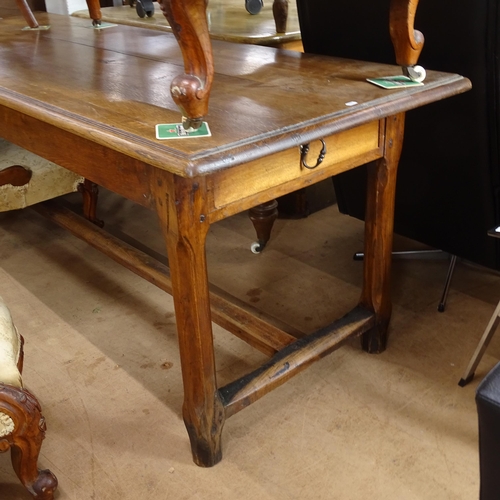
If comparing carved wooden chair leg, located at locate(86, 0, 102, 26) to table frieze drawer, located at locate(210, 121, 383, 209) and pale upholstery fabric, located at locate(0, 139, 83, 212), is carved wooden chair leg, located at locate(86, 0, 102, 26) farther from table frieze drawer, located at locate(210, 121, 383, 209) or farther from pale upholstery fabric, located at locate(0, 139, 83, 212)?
table frieze drawer, located at locate(210, 121, 383, 209)

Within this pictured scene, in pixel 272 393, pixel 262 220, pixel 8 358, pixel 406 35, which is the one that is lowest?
pixel 272 393

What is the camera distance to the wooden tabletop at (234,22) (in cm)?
242

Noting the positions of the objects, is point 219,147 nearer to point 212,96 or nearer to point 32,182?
point 212,96

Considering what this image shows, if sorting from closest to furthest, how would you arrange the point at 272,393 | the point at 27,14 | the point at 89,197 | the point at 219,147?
the point at 219,147, the point at 272,393, the point at 27,14, the point at 89,197

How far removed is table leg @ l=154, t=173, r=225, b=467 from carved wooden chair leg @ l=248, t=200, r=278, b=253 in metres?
1.09

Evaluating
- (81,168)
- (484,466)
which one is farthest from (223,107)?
(484,466)

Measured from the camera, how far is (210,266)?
2.50m

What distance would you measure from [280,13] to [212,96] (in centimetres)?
108

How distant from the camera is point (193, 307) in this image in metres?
1.40

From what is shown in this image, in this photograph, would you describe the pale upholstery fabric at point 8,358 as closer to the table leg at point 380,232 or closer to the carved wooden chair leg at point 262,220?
the table leg at point 380,232

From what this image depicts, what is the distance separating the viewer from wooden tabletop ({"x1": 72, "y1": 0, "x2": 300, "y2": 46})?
242 cm

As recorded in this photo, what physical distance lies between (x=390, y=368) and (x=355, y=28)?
100 centimetres

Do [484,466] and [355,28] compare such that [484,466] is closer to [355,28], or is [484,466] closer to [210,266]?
[355,28]

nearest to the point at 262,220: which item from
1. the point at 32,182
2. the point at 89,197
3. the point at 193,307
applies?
the point at 89,197
